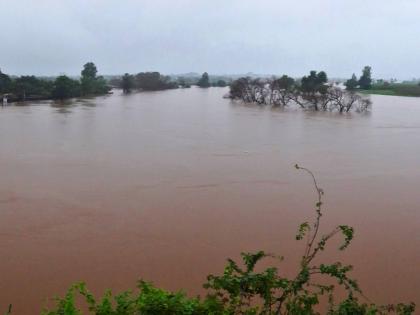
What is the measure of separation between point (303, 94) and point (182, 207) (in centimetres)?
1683

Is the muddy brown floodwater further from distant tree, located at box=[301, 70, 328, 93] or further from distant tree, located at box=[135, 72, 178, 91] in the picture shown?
distant tree, located at box=[135, 72, 178, 91]

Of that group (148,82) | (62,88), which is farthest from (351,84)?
(62,88)

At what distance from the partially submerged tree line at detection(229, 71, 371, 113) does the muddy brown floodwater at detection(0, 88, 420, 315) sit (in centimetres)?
861

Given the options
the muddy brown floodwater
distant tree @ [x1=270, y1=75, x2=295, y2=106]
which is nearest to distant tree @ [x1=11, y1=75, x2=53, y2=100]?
distant tree @ [x1=270, y1=75, x2=295, y2=106]

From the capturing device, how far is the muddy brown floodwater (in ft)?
13.1

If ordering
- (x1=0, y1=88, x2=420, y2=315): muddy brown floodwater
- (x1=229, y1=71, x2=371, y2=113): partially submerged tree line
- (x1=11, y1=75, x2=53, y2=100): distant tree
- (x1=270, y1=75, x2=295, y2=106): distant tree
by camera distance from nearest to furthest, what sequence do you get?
(x1=0, y1=88, x2=420, y2=315): muddy brown floodwater < (x1=229, y1=71, x2=371, y2=113): partially submerged tree line < (x1=270, y1=75, x2=295, y2=106): distant tree < (x1=11, y1=75, x2=53, y2=100): distant tree

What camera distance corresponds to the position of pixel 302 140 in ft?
37.7

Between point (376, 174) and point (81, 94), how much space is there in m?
22.6

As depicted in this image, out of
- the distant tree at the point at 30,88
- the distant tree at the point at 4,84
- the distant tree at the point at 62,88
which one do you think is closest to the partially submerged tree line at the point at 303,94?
the distant tree at the point at 62,88

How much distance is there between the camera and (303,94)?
70.7 feet

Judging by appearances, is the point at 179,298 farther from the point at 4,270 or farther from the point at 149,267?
the point at 4,270

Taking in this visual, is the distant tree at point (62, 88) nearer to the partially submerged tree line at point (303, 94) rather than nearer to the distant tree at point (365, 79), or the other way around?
the partially submerged tree line at point (303, 94)

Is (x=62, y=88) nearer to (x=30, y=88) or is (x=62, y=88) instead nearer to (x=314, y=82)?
(x=30, y=88)

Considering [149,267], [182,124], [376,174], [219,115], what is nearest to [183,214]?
[149,267]
